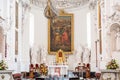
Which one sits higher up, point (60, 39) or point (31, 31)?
point (31, 31)

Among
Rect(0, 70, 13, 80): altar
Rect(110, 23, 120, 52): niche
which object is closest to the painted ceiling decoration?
Rect(110, 23, 120, 52): niche

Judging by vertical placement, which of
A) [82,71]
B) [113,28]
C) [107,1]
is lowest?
[82,71]

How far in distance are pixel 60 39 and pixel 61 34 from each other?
1.79ft

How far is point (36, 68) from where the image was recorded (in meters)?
27.4

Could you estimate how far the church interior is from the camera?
18.8 metres

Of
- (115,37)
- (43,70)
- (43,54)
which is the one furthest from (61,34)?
(115,37)

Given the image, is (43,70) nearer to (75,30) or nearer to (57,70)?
(57,70)

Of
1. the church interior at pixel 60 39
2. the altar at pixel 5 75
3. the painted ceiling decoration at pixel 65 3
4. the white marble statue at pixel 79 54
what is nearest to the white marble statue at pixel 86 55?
the church interior at pixel 60 39

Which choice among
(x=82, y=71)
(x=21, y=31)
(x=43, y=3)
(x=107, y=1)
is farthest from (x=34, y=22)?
(x=107, y=1)

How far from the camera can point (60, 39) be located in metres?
31.8

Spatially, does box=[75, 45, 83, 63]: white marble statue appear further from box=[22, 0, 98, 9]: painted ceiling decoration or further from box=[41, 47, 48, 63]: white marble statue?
box=[22, 0, 98, 9]: painted ceiling decoration

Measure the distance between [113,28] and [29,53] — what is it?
38.0 ft

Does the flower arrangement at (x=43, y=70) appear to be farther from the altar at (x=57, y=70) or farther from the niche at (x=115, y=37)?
the niche at (x=115, y=37)

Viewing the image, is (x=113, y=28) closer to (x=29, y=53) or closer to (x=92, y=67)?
(x=92, y=67)
